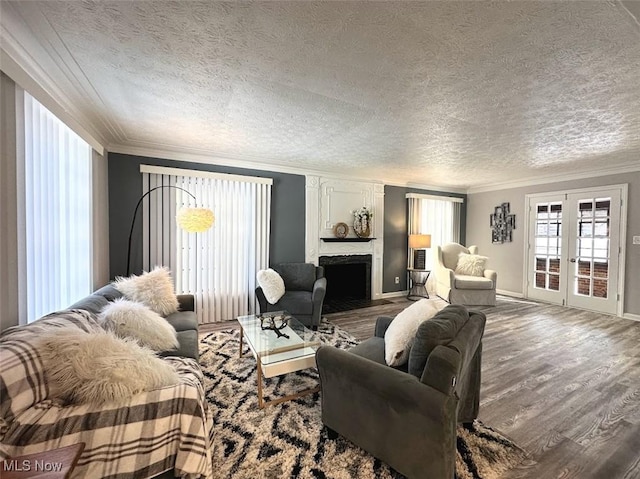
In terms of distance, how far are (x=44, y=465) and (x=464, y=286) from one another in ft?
17.6

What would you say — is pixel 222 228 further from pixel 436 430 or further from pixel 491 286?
pixel 491 286

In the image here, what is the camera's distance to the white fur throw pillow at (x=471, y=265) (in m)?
5.23

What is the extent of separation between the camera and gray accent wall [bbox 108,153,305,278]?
3.50 m

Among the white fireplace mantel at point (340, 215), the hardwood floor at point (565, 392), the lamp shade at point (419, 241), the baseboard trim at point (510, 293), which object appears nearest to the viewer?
the hardwood floor at point (565, 392)

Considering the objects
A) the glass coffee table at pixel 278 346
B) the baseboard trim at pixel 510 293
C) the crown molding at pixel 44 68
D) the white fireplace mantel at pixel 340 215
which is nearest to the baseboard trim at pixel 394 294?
the white fireplace mantel at pixel 340 215

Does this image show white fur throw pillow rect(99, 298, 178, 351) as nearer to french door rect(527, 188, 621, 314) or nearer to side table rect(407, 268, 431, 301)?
side table rect(407, 268, 431, 301)

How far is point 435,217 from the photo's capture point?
245 inches

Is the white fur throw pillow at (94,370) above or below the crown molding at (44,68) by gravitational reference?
below

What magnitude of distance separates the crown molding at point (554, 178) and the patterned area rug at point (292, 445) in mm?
Answer: 4975

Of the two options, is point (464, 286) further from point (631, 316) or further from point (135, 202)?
point (135, 202)

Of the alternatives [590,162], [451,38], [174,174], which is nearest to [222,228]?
[174,174]

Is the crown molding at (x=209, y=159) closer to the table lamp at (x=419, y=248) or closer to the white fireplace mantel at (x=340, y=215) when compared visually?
the white fireplace mantel at (x=340, y=215)

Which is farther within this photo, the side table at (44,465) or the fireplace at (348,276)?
the fireplace at (348,276)

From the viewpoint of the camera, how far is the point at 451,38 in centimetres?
150
